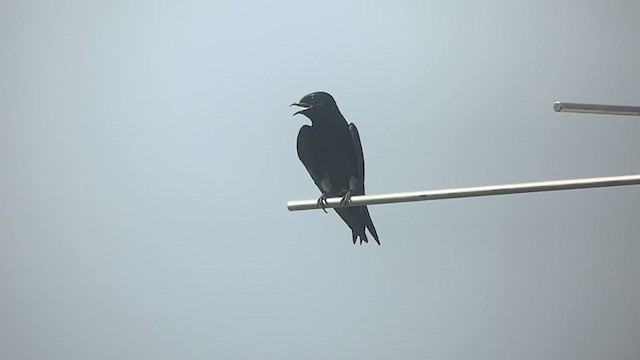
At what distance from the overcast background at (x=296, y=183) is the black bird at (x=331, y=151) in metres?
0.14

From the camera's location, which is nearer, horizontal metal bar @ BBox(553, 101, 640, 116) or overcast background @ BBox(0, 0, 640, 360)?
horizontal metal bar @ BBox(553, 101, 640, 116)

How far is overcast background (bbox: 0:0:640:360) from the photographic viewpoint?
126 centimetres

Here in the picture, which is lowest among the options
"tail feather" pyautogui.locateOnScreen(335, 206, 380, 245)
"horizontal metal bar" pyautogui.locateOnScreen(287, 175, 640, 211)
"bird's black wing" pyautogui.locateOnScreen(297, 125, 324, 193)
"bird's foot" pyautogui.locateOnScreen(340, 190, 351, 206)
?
"tail feather" pyautogui.locateOnScreen(335, 206, 380, 245)

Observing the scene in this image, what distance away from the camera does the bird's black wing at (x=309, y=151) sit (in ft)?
3.87

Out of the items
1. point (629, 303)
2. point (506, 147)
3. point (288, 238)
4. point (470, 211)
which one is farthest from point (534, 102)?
point (288, 238)

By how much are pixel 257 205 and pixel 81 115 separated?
345 millimetres

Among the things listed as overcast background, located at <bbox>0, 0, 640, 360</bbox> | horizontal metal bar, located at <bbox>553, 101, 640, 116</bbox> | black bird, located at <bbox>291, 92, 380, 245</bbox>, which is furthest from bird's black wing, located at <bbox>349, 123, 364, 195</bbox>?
horizontal metal bar, located at <bbox>553, 101, 640, 116</bbox>

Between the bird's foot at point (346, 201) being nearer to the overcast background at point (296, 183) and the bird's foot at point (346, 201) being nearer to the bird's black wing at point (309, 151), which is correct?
the bird's black wing at point (309, 151)

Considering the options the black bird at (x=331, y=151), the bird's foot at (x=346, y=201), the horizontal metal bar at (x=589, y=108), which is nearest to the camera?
the horizontal metal bar at (x=589, y=108)

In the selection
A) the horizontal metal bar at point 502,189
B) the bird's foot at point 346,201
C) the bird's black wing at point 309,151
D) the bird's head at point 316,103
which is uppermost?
the bird's head at point 316,103

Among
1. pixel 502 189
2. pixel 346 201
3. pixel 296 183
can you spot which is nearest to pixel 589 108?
pixel 502 189

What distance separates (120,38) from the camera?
1308mm

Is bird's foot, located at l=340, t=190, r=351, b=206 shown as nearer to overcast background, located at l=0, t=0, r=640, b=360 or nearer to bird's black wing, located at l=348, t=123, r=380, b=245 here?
bird's black wing, located at l=348, t=123, r=380, b=245

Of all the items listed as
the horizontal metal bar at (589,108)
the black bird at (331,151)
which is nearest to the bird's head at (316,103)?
the black bird at (331,151)
